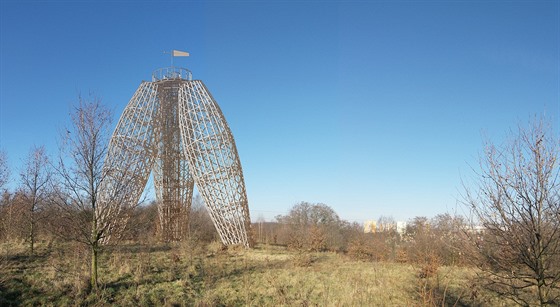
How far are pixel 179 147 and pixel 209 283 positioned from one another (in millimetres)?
12436

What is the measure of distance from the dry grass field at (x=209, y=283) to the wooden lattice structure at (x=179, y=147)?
4.82 metres

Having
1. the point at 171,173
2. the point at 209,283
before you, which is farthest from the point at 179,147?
the point at 209,283

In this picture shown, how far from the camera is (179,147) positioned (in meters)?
22.0

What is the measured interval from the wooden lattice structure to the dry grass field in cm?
482

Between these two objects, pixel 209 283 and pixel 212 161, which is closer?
pixel 209 283

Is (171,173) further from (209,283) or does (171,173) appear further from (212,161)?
(209,283)

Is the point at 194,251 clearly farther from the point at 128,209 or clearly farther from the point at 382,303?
the point at 382,303

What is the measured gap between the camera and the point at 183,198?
22328 mm

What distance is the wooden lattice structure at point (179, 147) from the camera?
64.3ft

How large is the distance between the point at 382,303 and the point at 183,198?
1680 cm

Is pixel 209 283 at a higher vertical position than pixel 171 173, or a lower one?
lower

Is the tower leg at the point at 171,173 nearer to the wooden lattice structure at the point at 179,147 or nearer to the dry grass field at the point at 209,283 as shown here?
the wooden lattice structure at the point at 179,147

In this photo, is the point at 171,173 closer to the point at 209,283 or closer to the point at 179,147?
the point at 179,147

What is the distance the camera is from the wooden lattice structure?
1961 centimetres
